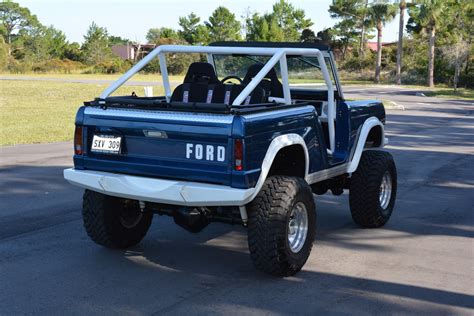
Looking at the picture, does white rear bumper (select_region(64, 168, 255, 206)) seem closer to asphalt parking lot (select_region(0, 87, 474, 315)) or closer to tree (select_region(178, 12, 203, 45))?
asphalt parking lot (select_region(0, 87, 474, 315))

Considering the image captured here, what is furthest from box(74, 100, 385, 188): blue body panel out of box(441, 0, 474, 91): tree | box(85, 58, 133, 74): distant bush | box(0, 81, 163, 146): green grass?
box(85, 58, 133, 74): distant bush

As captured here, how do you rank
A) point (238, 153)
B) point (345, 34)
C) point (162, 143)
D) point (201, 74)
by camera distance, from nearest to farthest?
point (238, 153)
point (162, 143)
point (201, 74)
point (345, 34)

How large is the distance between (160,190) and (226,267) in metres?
1.05

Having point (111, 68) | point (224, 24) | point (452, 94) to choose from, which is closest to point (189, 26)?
point (224, 24)

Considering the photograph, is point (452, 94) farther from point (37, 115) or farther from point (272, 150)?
point (272, 150)

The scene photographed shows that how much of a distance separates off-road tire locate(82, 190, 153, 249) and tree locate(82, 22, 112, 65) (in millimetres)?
82743

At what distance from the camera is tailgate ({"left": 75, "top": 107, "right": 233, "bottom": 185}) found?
508 cm

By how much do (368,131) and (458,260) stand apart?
5.76 feet

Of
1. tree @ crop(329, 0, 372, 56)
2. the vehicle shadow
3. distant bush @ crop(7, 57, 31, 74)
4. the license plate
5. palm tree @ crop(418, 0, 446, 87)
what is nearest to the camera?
the vehicle shadow

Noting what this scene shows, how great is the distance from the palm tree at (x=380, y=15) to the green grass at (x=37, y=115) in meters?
34.7

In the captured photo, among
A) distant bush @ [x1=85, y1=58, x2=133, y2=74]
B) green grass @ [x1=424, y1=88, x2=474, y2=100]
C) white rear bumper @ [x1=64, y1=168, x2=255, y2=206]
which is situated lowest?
green grass @ [x1=424, y1=88, x2=474, y2=100]

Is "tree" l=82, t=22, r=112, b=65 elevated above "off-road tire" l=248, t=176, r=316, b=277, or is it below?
above

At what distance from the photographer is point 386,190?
300 inches

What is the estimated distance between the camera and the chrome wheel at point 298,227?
18.3ft
